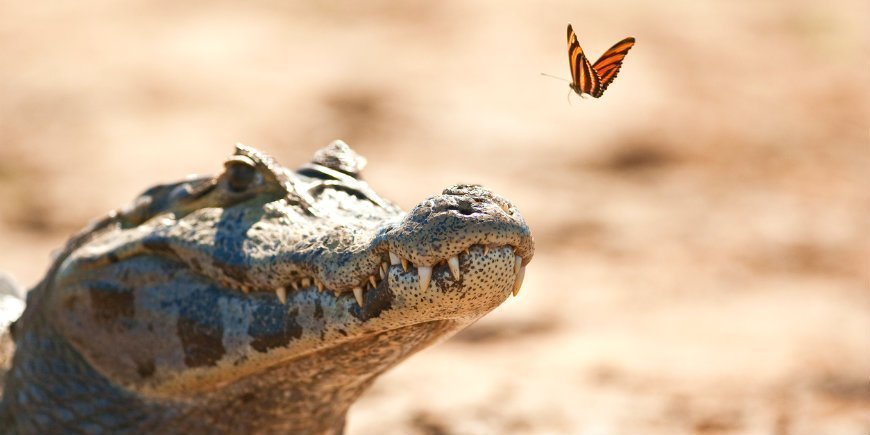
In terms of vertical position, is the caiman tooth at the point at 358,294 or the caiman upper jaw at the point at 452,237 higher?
the caiman upper jaw at the point at 452,237

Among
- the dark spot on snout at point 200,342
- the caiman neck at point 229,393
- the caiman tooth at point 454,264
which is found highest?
the caiman tooth at point 454,264

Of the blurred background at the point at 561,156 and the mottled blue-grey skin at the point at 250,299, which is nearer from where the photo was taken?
the mottled blue-grey skin at the point at 250,299

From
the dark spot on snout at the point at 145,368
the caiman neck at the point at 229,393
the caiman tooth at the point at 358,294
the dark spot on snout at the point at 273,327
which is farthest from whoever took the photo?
the dark spot on snout at the point at 145,368

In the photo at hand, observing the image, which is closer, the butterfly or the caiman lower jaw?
the caiman lower jaw

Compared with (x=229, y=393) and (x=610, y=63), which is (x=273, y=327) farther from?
(x=610, y=63)

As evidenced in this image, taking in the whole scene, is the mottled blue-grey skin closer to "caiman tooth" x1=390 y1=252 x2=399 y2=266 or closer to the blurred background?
→ "caiman tooth" x1=390 y1=252 x2=399 y2=266

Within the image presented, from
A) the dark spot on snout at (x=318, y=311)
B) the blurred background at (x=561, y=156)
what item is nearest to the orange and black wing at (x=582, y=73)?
the dark spot on snout at (x=318, y=311)

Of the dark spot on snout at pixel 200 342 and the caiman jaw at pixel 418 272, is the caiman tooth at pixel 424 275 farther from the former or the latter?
the dark spot on snout at pixel 200 342

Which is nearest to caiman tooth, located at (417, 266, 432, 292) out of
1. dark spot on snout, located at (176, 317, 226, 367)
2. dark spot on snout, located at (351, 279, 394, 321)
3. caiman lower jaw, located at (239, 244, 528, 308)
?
caiman lower jaw, located at (239, 244, 528, 308)
